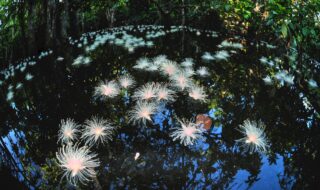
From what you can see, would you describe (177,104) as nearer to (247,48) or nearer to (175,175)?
(175,175)

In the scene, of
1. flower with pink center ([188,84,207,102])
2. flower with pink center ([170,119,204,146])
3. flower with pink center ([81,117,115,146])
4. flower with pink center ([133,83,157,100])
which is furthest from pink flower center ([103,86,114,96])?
flower with pink center ([170,119,204,146])

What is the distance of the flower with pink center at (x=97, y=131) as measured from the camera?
2.26 metres

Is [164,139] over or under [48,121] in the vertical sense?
under

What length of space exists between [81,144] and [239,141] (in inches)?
50.2

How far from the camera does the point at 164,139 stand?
90.7 inches

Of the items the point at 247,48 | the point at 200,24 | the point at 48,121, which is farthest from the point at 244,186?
the point at 200,24

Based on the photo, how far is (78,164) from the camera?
196 centimetres

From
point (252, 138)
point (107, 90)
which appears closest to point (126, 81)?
point (107, 90)

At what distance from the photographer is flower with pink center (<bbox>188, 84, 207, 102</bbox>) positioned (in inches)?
111

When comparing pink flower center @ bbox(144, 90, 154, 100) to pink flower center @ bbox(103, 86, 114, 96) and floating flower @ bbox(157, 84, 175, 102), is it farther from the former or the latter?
pink flower center @ bbox(103, 86, 114, 96)

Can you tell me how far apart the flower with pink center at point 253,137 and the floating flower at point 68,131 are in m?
1.37

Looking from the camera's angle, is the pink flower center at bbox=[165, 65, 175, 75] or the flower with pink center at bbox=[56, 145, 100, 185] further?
the pink flower center at bbox=[165, 65, 175, 75]

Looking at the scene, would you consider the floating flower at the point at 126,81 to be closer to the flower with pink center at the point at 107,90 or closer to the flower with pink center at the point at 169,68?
the flower with pink center at the point at 107,90

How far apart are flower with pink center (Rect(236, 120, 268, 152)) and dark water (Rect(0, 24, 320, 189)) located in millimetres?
59
